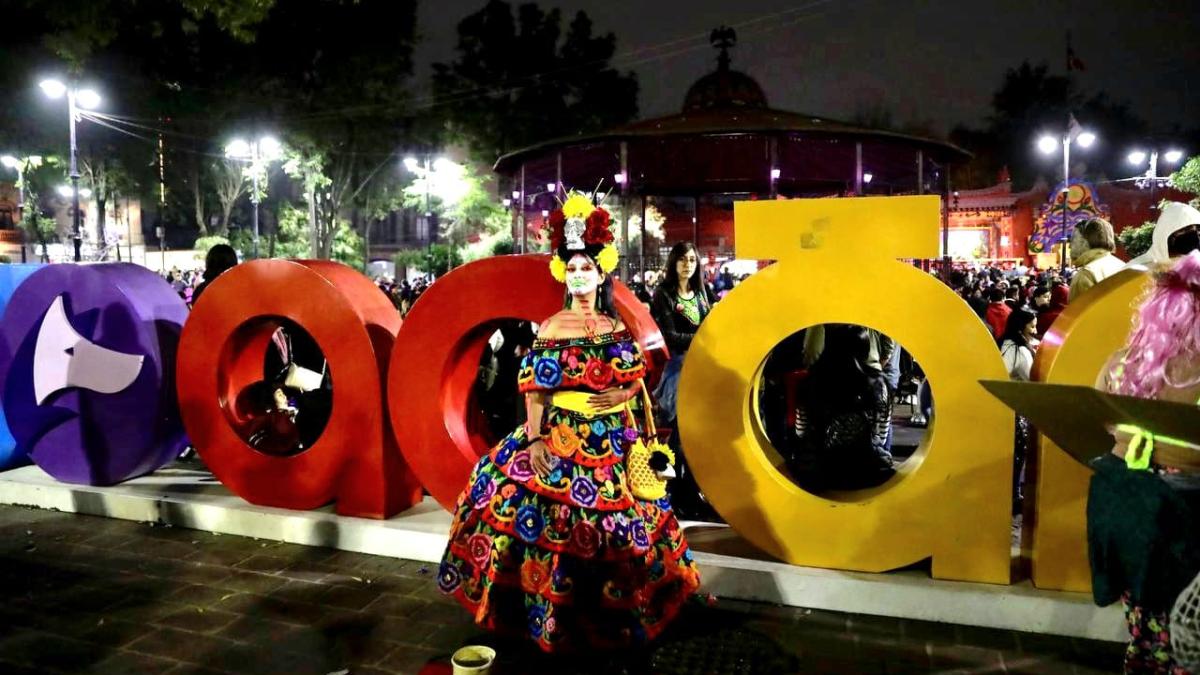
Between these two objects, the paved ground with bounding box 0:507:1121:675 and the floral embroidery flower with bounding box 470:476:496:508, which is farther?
the floral embroidery flower with bounding box 470:476:496:508

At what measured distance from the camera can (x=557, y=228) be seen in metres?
4.45

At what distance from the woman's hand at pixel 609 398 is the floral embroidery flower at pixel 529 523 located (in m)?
0.61

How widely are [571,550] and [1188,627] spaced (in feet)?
8.31

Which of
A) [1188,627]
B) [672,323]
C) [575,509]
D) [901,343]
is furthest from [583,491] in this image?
[1188,627]

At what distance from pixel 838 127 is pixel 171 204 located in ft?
145

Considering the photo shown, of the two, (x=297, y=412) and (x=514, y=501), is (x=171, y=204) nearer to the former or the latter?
(x=297, y=412)

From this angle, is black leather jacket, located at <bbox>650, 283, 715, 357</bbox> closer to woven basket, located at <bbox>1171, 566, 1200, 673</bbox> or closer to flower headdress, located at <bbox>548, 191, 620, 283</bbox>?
flower headdress, located at <bbox>548, 191, 620, 283</bbox>

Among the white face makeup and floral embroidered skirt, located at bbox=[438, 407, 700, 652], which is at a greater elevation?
the white face makeup

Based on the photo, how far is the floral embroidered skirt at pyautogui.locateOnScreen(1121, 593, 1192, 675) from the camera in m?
2.91

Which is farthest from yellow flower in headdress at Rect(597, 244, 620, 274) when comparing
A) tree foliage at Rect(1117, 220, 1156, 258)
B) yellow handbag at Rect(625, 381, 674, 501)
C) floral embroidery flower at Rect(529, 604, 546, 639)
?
tree foliage at Rect(1117, 220, 1156, 258)

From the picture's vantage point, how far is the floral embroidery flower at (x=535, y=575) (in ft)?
13.8

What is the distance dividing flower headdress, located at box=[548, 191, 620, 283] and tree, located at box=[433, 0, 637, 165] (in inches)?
1267

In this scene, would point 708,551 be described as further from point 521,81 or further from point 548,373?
point 521,81

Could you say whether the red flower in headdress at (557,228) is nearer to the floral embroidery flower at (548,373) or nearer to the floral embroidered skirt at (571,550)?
the floral embroidery flower at (548,373)
